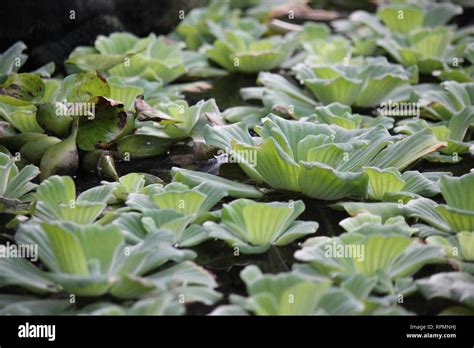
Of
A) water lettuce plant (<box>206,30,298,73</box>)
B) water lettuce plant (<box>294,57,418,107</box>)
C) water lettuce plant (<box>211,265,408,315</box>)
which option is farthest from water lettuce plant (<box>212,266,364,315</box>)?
water lettuce plant (<box>206,30,298,73</box>)

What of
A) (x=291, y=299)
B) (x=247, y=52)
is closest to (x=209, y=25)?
(x=247, y=52)

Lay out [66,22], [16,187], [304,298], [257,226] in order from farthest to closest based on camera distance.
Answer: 1. [66,22]
2. [16,187]
3. [257,226]
4. [304,298]

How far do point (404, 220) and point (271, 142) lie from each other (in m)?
0.36

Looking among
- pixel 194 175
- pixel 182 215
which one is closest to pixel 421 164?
pixel 194 175

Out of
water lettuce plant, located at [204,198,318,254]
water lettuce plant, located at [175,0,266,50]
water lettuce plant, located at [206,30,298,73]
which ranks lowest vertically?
water lettuce plant, located at [175,0,266,50]

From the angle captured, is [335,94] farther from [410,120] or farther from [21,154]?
[21,154]

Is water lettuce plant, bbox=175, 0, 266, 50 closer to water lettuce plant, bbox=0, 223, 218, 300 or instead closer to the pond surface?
the pond surface

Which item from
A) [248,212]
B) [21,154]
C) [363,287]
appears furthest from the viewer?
[21,154]

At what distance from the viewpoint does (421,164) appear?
2.22 metres

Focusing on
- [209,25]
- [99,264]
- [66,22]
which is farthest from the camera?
[209,25]

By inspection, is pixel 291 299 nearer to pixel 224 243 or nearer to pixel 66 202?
pixel 224 243

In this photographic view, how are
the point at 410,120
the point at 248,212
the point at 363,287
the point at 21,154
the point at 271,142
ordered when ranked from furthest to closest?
1. the point at 410,120
2. the point at 21,154
3. the point at 271,142
4. the point at 248,212
5. the point at 363,287

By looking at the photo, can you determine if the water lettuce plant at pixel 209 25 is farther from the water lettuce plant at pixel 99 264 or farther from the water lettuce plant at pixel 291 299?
the water lettuce plant at pixel 291 299

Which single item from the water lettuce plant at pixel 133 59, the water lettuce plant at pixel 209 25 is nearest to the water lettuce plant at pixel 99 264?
the water lettuce plant at pixel 133 59
